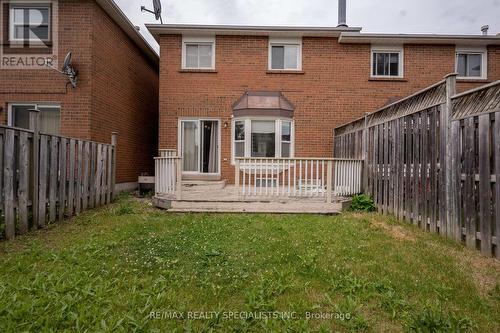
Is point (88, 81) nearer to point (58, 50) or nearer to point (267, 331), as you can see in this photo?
point (58, 50)

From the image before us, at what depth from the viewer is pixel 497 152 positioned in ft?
12.9

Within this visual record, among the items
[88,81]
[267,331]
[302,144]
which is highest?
[88,81]

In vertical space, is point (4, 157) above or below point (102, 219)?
above

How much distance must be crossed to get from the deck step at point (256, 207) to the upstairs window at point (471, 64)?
31.1 ft

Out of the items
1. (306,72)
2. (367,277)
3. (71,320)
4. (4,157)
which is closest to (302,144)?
(306,72)

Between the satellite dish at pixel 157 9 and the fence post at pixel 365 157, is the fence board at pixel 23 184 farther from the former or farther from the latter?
the satellite dish at pixel 157 9

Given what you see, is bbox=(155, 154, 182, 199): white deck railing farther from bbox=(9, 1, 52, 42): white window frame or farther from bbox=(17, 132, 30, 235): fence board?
bbox=(9, 1, 52, 42): white window frame

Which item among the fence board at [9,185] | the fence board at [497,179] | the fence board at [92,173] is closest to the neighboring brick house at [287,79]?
the fence board at [92,173]

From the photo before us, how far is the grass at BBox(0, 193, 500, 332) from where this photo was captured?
2.51 meters

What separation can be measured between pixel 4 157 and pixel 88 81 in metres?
5.69

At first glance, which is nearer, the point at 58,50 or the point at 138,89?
the point at 58,50

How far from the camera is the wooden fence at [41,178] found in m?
4.73

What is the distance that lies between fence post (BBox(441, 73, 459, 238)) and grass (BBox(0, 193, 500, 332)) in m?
0.35

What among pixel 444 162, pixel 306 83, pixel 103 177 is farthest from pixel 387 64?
pixel 103 177
